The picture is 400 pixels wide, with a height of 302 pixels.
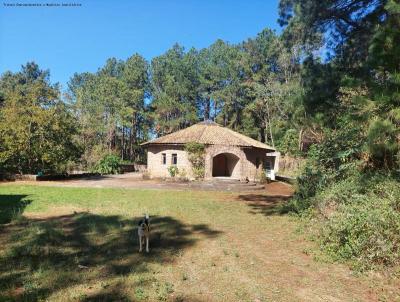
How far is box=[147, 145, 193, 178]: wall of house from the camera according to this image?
1086 inches

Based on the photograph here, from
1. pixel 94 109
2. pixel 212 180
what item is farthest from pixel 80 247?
pixel 94 109

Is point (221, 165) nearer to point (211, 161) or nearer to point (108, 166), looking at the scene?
point (211, 161)

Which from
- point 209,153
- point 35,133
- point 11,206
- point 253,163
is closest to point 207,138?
point 209,153

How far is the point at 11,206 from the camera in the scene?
13680mm

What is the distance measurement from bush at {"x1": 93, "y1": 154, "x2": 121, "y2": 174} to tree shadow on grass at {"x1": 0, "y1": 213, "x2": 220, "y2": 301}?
84.4 feet

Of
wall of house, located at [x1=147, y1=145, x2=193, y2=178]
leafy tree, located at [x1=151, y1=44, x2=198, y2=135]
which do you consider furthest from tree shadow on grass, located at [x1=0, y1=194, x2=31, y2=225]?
leafy tree, located at [x1=151, y1=44, x2=198, y2=135]

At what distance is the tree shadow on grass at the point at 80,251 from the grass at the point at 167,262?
20mm

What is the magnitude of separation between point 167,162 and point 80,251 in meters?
20.4

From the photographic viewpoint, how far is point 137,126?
2306 inches

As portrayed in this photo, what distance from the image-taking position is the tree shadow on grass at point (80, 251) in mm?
5922

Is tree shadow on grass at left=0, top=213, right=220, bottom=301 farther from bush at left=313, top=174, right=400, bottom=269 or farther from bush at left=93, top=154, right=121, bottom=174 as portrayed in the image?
bush at left=93, top=154, right=121, bottom=174

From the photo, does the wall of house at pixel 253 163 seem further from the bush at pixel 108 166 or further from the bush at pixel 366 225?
the bush at pixel 366 225

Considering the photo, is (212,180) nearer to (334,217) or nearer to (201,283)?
(334,217)

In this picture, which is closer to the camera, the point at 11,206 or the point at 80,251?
the point at 80,251
